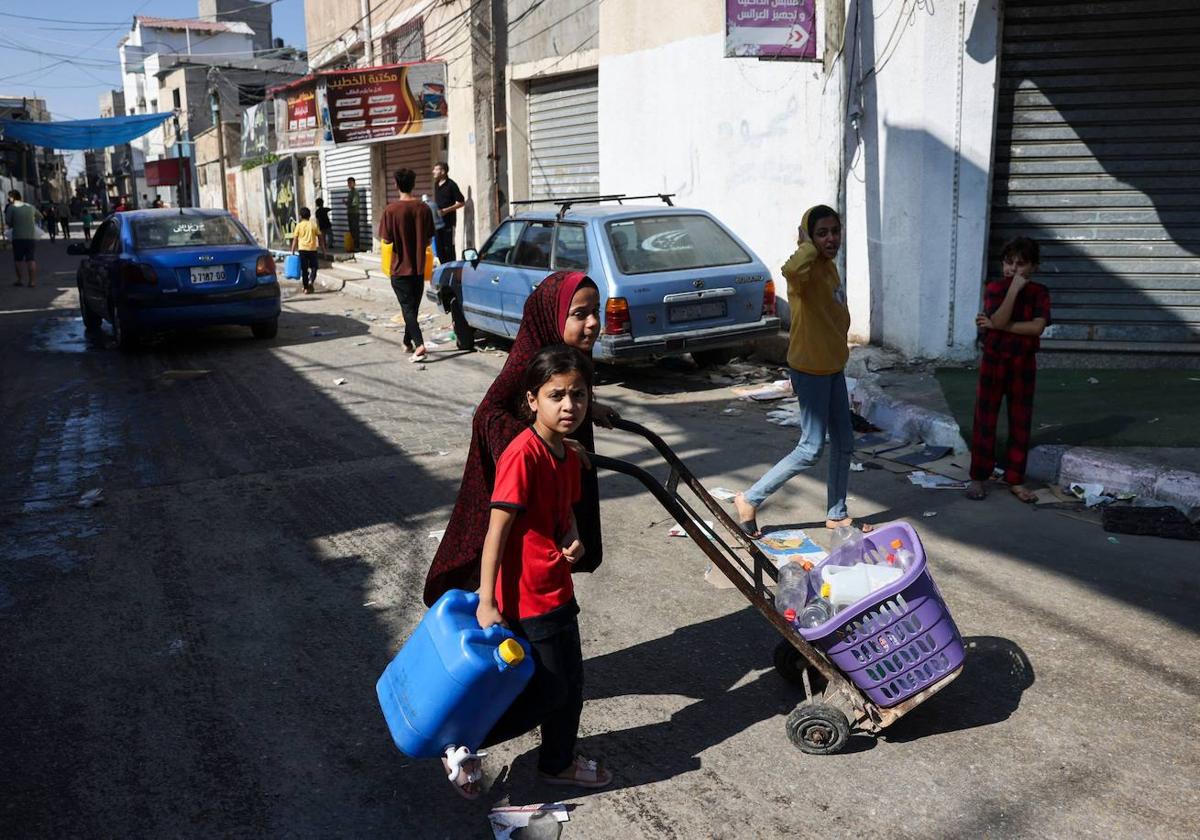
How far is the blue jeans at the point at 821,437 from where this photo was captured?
18.3ft

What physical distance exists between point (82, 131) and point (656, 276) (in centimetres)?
3099

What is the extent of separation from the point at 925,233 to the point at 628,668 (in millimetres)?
6750

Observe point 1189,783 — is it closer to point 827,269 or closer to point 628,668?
point 628,668

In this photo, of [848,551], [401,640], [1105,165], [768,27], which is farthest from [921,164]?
[401,640]

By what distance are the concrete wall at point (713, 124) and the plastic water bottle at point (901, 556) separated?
7.42 meters

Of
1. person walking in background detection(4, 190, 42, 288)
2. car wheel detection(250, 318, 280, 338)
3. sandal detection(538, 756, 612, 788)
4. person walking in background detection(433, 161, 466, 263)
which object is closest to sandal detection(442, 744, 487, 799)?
sandal detection(538, 756, 612, 788)

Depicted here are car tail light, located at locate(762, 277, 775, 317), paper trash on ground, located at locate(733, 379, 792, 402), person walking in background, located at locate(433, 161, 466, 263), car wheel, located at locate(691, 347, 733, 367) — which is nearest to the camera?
paper trash on ground, located at locate(733, 379, 792, 402)

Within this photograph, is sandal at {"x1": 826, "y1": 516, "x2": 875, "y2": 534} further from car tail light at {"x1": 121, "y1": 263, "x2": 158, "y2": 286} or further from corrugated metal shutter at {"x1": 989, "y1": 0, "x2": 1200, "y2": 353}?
car tail light at {"x1": 121, "y1": 263, "x2": 158, "y2": 286}

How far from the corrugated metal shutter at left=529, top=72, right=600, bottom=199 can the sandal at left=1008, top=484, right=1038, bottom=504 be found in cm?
1022

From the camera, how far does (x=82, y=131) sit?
1329 inches

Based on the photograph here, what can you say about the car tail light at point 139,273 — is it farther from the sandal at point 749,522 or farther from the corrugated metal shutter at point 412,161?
the corrugated metal shutter at point 412,161

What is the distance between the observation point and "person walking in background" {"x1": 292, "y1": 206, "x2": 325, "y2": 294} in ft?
61.9

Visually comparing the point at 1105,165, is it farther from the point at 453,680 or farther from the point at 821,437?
the point at 453,680

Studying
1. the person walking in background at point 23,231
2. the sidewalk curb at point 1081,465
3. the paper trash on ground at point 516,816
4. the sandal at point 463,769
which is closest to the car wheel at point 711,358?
the sidewalk curb at point 1081,465
